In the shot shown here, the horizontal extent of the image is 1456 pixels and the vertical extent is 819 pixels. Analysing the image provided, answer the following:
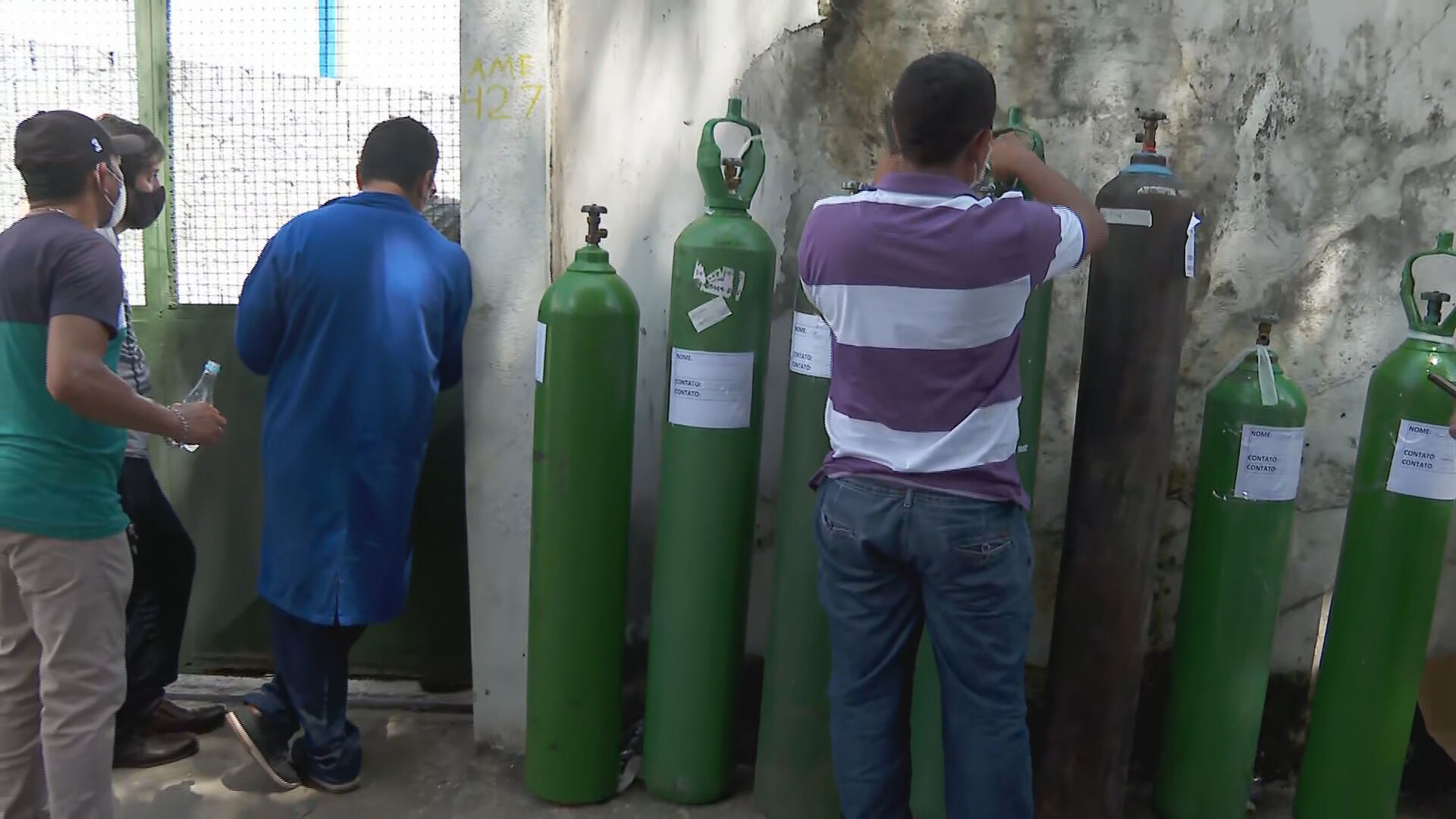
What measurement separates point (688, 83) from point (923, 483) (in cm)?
152

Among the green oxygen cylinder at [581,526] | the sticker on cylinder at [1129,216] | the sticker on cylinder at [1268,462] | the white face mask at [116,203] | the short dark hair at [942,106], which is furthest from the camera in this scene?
the green oxygen cylinder at [581,526]

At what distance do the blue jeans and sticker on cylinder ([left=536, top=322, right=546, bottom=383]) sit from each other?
3.00 ft

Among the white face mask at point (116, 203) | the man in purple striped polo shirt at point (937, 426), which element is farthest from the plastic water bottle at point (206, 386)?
the man in purple striped polo shirt at point (937, 426)

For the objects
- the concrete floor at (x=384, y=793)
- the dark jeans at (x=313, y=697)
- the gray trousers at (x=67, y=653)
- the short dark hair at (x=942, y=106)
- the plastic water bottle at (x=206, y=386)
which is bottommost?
the concrete floor at (x=384, y=793)

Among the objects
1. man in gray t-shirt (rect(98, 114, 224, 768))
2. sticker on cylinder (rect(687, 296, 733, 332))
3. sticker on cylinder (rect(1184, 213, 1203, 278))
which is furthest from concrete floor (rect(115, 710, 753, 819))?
sticker on cylinder (rect(1184, 213, 1203, 278))

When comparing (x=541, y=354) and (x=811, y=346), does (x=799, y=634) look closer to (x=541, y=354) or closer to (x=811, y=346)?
(x=811, y=346)

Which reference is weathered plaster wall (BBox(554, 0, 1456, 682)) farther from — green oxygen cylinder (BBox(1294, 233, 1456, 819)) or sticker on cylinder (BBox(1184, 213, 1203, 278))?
sticker on cylinder (BBox(1184, 213, 1203, 278))

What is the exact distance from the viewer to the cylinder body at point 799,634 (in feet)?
8.68

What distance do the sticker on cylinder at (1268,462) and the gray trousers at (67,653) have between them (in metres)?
2.59

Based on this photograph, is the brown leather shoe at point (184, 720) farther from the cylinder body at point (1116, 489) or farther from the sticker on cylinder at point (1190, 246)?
the sticker on cylinder at point (1190, 246)

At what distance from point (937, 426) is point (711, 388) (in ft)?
2.68

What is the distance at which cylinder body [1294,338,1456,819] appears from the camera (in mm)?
2594

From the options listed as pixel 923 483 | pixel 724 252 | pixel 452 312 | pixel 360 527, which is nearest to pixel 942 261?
pixel 923 483

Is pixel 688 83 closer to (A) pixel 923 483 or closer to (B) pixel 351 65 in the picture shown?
(B) pixel 351 65
